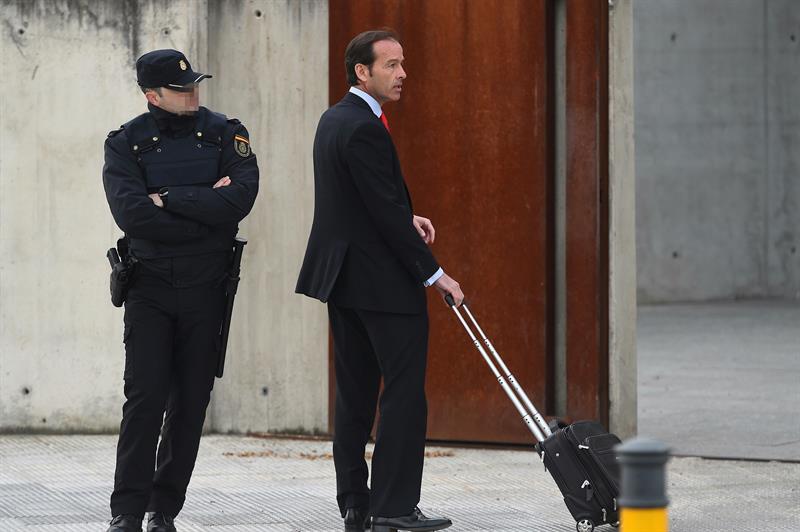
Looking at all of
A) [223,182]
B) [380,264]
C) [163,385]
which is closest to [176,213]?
[223,182]

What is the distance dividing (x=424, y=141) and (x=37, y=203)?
2209mm

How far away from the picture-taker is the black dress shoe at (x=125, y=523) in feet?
17.4

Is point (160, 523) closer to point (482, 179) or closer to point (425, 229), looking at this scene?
point (425, 229)

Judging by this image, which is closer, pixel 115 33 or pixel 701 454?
pixel 701 454

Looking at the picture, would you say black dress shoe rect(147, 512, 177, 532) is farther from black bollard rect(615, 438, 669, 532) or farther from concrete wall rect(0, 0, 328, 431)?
black bollard rect(615, 438, 669, 532)

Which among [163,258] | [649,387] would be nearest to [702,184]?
[649,387]

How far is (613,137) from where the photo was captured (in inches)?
301

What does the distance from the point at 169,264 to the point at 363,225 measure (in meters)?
0.71

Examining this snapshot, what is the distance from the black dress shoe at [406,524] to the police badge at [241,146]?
→ 143cm

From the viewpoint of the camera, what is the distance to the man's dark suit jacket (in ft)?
17.4

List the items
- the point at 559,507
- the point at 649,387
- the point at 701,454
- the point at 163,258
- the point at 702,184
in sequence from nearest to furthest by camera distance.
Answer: the point at 163,258 → the point at 559,507 → the point at 701,454 → the point at 649,387 → the point at 702,184

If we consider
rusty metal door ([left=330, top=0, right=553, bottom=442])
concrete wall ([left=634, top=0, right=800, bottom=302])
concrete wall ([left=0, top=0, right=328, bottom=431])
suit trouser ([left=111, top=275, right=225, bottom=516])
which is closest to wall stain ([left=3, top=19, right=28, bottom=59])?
concrete wall ([left=0, top=0, right=328, bottom=431])

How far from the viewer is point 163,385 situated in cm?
541

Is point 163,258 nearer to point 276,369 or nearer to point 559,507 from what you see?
point 559,507
